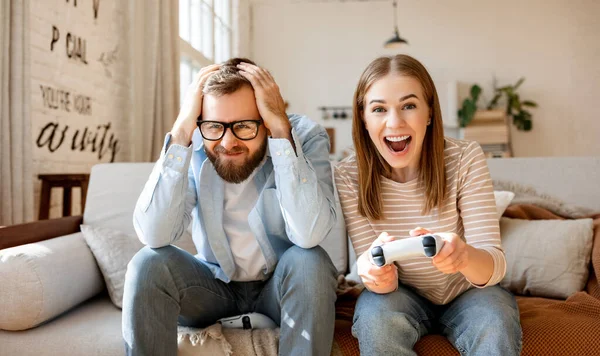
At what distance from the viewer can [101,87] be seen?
10.5 ft

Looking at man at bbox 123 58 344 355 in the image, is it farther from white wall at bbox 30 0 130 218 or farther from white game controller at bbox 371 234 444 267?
white wall at bbox 30 0 130 218

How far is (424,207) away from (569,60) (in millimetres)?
6600

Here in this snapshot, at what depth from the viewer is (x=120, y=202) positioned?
6.49 feet

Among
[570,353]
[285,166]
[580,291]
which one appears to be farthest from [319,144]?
[580,291]

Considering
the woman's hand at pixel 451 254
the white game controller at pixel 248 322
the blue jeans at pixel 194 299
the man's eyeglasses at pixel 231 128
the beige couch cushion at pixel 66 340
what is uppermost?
the man's eyeglasses at pixel 231 128

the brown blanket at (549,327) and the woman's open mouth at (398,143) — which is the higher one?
the woman's open mouth at (398,143)

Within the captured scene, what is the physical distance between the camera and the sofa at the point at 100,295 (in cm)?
129

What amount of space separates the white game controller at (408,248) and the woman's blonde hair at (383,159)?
0.95 feet

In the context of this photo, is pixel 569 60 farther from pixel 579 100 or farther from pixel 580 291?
pixel 580 291

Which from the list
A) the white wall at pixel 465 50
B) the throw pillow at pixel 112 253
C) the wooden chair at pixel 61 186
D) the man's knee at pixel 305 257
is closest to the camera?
the man's knee at pixel 305 257

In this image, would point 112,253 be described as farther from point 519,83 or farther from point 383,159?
point 519,83

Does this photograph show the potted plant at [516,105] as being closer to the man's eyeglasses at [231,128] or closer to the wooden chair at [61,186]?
the wooden chair at [61,186]

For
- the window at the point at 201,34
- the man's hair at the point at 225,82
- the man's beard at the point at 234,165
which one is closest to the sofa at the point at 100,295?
the man's beard at the point at 234,165

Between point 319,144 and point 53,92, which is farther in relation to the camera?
point 53,92
